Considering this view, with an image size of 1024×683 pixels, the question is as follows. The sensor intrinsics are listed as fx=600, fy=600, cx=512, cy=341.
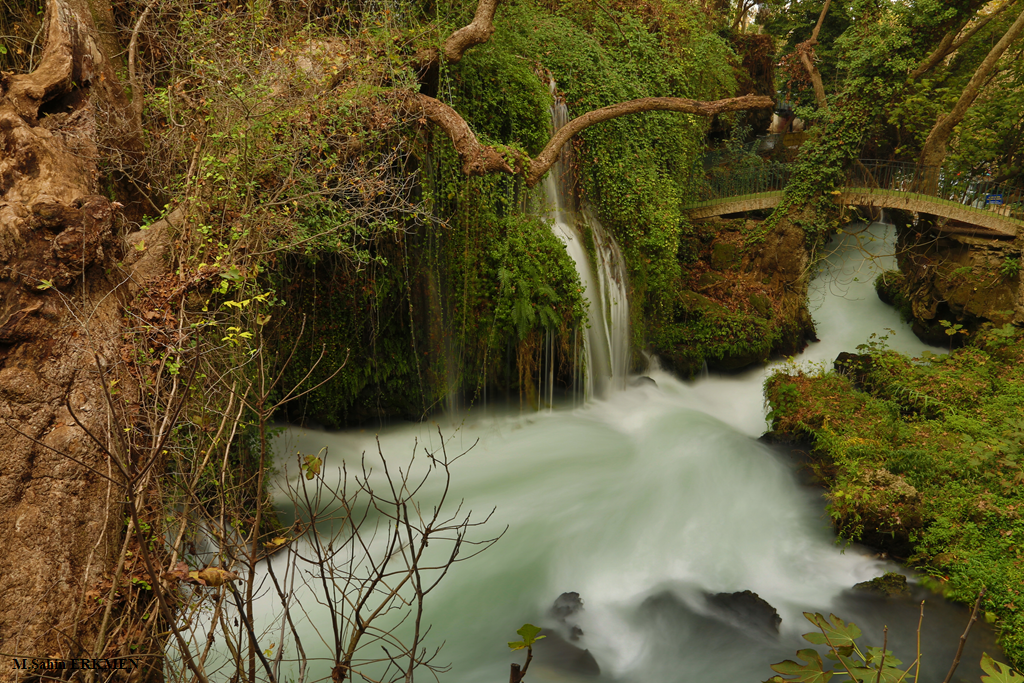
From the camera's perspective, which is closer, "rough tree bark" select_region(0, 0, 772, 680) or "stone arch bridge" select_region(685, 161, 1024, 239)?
A: "rough tree bark" select_region(0, 0, 772, 680)

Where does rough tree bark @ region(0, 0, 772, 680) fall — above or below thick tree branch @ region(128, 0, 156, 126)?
below

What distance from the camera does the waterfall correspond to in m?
9.46

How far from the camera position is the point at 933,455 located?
7.48 meters

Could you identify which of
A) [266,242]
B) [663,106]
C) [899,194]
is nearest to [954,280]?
[899,194]

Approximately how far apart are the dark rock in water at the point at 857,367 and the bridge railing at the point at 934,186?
13.1 ft

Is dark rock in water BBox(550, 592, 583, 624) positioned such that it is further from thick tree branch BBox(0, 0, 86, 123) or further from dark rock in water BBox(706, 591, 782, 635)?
thick tree branch BBox(0, 0, 86, 123)

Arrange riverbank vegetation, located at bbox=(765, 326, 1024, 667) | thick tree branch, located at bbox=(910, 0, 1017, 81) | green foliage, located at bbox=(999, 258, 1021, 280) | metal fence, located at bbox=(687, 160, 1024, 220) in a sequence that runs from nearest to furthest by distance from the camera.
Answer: riverbank vegetation, located at bbox=(765, 326, 1024, 667) < green foliage, located at bbox=(999, 258, 1021, 280) < metal fence, located at bbox=(687, 160, 1024, 220) < thick tree branch, located at bbox=(910, 0, 1017, 81)

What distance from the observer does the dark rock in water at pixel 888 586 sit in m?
5.91

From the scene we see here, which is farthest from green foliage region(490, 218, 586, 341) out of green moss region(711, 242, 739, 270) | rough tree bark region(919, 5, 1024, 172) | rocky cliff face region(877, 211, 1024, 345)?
rough tree bark region(919, 5, 1024, 172)

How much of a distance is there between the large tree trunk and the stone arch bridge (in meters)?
12.1

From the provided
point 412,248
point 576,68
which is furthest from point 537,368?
point 576,68

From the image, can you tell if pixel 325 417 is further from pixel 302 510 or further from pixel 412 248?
pixel 412 248

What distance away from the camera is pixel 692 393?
10.9 m

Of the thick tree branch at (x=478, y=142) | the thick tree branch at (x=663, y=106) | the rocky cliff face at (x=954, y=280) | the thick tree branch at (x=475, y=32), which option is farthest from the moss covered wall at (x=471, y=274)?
the rocky cliff face at (x=954, y=280)
